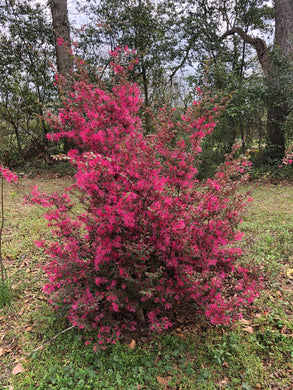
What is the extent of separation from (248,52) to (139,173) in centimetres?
955

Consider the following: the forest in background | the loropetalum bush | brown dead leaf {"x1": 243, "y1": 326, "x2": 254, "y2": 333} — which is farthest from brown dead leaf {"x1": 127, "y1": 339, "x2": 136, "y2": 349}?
the forest in background

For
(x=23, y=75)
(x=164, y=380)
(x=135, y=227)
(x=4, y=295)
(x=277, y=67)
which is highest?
(x=23, y=75)

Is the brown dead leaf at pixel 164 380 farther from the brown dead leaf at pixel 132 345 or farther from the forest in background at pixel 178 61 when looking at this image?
the forest in background at pixel 178 61

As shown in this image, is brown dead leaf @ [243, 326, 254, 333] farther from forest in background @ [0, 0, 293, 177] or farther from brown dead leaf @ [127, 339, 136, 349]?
forest in background @ [0, 0, 293, 177]

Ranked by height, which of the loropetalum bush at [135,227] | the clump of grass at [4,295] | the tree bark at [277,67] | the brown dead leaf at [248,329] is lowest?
the brown dead leaf at [248,329]

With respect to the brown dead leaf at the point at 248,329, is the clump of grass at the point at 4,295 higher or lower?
higher

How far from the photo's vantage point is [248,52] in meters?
9.16

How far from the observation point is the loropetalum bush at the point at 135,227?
169 cm

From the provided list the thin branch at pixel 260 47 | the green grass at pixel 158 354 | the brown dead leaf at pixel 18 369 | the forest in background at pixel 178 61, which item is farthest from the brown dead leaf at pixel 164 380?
the thin branch at pixel 260 47

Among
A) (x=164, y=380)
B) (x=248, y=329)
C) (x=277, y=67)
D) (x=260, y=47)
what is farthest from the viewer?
(x=260, y=47)

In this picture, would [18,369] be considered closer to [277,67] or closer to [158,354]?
[158,354]

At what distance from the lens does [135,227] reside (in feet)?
5.85

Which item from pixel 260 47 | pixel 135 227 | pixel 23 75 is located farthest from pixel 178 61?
pixel 135 227

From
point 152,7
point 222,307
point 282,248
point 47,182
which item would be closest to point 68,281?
point 222,307
